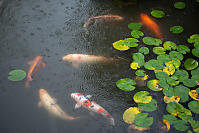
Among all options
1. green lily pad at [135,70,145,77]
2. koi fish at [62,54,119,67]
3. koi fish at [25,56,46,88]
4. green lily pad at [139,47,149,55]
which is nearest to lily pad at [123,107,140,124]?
green lily pad at [135,70,145,77]

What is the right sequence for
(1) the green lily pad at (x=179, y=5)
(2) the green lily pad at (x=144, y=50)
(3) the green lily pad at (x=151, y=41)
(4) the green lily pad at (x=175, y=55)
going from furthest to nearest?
(1) the green lily pad at (x=179, y=5) < (3) the green lily pad at (x=151, y=41) < (2) the green lily pad at (x=144, y=50) < (4) the green lily pad at (x=175, y=55)

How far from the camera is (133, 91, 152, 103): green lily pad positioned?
8.82 ft

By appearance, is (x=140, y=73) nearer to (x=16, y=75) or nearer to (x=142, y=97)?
(x=142, y=97)

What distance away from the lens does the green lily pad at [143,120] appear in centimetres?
245

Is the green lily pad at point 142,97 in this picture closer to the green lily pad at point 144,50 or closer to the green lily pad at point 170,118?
the green lily pad at point 170,118

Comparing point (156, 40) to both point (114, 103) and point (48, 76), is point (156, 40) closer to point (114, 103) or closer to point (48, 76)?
point (114, 103)

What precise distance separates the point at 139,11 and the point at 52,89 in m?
2.34

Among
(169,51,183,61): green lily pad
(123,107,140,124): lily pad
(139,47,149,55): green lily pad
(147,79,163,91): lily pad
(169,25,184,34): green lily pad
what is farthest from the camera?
(169,25,184,34): green lily pad

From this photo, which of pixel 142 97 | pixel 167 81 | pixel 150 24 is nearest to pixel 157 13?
pixel 150 24

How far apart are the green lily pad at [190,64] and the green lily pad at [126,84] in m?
0.82

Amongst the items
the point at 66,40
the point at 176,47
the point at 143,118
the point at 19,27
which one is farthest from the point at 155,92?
the point at 19,27

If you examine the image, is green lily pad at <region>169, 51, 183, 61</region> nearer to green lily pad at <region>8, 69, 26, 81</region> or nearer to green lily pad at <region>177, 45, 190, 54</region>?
green lily pad at <region>177, 45, 190, 54</region>

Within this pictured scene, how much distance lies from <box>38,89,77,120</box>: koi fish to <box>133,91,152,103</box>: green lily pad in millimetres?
806

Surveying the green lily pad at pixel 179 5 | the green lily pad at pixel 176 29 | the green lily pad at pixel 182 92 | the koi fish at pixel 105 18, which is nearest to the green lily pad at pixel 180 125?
the green lily pad at pixel 182 92
